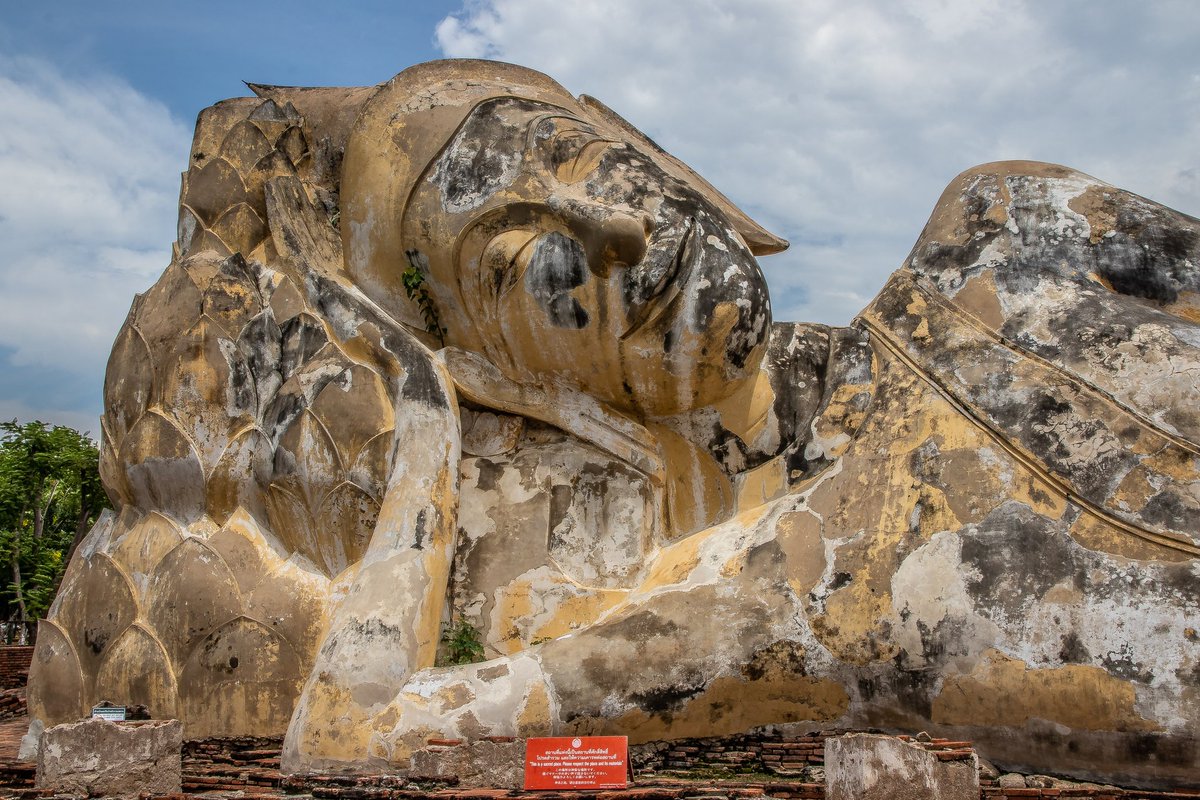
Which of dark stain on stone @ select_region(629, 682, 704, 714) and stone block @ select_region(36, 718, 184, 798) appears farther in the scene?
dark stain on stone @ select_region(629, 682, 704, 714)

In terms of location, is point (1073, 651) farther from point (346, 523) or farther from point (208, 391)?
point (208, 391)

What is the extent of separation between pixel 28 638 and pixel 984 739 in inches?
597

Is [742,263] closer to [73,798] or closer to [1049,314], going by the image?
[1049,314]

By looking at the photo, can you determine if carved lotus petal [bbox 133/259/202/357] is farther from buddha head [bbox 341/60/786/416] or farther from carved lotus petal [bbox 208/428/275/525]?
buddha head [bbox 341/60/786/416]

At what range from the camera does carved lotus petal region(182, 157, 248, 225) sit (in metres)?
6.88

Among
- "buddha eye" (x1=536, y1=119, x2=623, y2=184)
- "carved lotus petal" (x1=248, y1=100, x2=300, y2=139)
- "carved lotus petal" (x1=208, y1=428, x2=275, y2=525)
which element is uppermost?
"carved lotus petal" (x1=248, y1=100, x2=300, y2=139)

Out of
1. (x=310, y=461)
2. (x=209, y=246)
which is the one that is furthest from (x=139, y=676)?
(x=209, y=246)

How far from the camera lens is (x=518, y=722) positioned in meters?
4.88

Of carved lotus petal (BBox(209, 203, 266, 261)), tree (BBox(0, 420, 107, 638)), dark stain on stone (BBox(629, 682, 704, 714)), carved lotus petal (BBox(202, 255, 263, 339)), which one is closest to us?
dark stain on stone (BBox(629, 682, 704, 714))

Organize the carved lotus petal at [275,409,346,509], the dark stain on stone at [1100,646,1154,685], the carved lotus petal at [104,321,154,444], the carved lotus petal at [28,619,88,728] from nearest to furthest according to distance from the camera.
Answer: the dark stain on stone at [1100,646,1154,685] → the carved lotus petal at [28,619,88,728] → the carved lotus petal at [275,409,346,509] → the carved lotus petal at [104,321,154,444]

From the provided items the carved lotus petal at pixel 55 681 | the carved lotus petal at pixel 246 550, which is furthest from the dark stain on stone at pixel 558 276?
the carved lotus petal at pixel 55 681

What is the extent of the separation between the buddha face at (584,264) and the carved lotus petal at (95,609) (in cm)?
209

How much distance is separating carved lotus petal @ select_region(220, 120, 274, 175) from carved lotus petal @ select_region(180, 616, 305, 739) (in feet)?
9.06

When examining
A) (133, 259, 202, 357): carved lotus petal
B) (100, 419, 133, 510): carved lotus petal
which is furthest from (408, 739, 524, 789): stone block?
(133, 259, 202, 357): carved lotus petal
